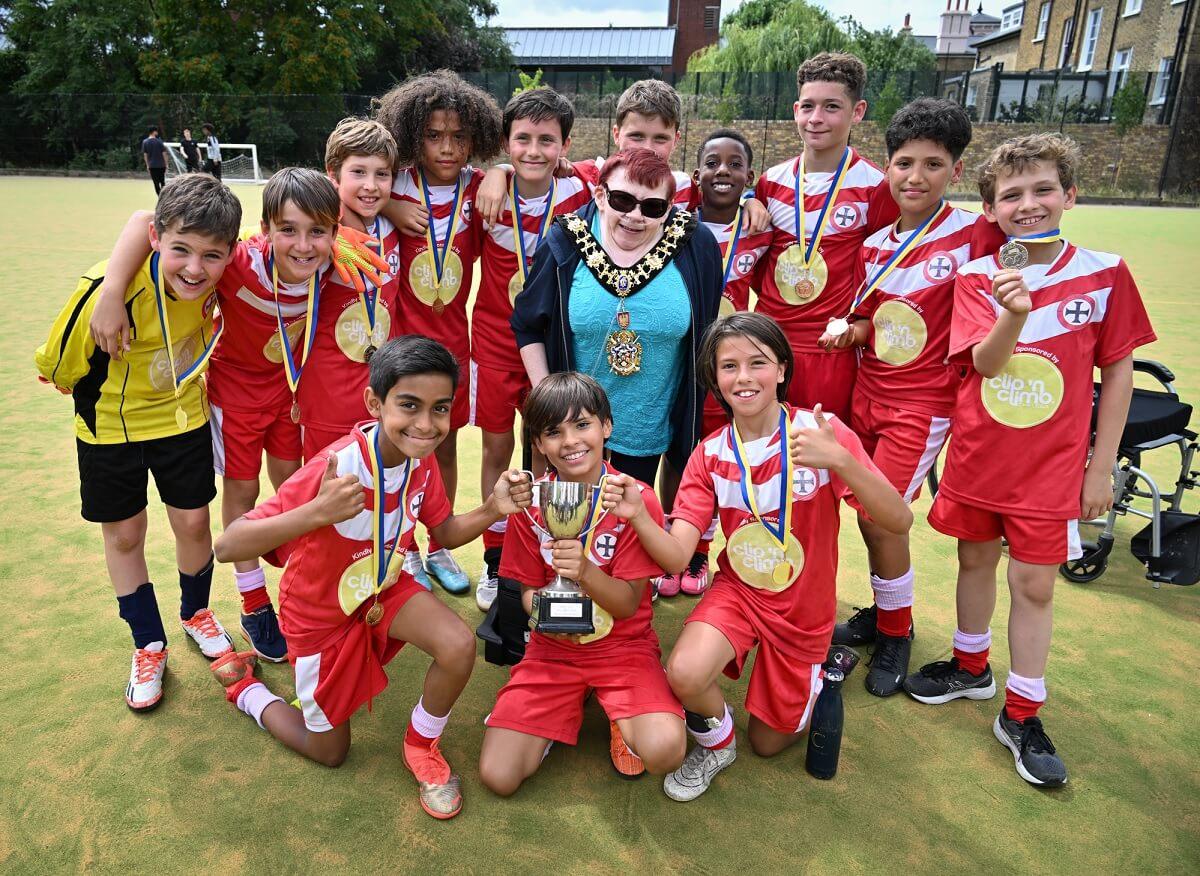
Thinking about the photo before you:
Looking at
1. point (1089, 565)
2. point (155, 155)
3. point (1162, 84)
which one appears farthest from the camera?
point (1162, 84)

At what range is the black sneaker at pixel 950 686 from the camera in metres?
3.13

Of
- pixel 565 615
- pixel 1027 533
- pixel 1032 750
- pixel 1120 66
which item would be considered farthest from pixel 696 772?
pixel 1120 66

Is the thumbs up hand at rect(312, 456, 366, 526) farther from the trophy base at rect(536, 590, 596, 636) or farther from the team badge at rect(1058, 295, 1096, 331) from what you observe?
the team badge at rect(1058, 295, 1096, 331)

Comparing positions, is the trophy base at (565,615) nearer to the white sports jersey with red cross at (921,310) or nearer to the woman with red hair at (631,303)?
the woman with red hair at (631,303)

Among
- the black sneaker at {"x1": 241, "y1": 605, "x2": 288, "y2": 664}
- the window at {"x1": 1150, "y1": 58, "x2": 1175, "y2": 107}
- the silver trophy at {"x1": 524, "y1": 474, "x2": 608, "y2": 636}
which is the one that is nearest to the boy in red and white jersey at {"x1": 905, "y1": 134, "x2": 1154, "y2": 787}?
the silver trophy at {"x1": 524, "y1": 474, "x2": 608, "y2": 636}

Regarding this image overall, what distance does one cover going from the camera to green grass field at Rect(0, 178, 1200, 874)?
2.37 meters

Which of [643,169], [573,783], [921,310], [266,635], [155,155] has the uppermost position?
[155,155]

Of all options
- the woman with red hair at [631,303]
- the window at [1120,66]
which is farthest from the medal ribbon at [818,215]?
the window at [1120,66]

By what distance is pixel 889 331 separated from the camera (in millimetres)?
3146

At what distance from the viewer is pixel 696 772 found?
265 centimetres

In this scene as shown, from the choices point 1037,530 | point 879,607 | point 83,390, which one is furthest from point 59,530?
point 1037,530

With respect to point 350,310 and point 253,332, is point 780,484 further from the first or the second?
point 253,332

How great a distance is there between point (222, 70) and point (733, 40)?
71.7 feet

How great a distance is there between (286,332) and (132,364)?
0.54 m
